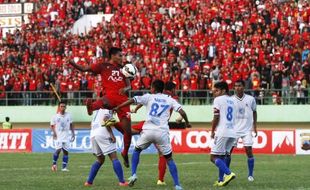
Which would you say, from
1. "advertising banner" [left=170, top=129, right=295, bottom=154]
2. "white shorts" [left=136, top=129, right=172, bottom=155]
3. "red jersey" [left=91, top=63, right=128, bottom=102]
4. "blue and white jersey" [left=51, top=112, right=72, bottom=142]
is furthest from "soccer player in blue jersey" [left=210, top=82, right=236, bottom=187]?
"advertising banner" [left=170, top=129, right=295, bottom=154]

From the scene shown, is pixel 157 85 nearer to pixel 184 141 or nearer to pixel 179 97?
pixel 184 141

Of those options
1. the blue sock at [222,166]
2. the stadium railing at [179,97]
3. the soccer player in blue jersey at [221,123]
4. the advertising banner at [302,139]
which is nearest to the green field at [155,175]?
the blue sock at [222,166]

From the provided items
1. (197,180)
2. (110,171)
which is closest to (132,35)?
(110,171)

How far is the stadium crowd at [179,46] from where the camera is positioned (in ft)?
136

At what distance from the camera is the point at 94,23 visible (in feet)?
169

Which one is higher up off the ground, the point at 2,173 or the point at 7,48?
the point at 7,48

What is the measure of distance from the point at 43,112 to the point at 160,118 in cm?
2986

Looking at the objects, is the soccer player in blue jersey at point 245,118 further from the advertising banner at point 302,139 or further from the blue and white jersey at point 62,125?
the advertising banner at point 302,139

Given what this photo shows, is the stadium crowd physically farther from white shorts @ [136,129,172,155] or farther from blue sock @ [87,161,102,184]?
white shorts @ [136,129,172,155]

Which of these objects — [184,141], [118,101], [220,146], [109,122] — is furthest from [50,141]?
[220,146]

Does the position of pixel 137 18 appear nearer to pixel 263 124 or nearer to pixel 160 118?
pixel 263 124

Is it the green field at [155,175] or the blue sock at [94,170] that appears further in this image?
the green field at [155,175]

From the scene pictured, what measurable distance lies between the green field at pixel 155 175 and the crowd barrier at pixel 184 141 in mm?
2703

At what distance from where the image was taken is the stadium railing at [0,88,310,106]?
137ft
